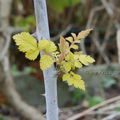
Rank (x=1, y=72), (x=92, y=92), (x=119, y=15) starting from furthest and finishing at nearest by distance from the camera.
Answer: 1. (x=119, y=15)
2. (x=92, y=92)
3. (x=1, y=72)

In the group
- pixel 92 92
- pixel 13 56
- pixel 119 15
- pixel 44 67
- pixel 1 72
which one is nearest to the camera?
pixel 44 67

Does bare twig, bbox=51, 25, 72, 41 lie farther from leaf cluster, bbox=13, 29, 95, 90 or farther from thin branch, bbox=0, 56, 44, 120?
leaf cluster, bbox=13, 29, 95, 90

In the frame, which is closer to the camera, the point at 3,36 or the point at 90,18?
the point at 3,36

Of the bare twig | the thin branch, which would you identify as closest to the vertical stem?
the thin branch

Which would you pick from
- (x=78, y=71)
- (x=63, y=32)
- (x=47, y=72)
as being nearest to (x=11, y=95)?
(x=78, y=71)

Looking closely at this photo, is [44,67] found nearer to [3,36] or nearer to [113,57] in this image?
[3,36]

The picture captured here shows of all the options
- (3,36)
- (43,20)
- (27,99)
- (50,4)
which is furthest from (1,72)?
(43,20)

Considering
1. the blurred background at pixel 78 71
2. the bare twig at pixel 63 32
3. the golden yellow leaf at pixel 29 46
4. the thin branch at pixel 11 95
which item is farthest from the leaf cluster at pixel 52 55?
the bare twig at pixel 63 32
